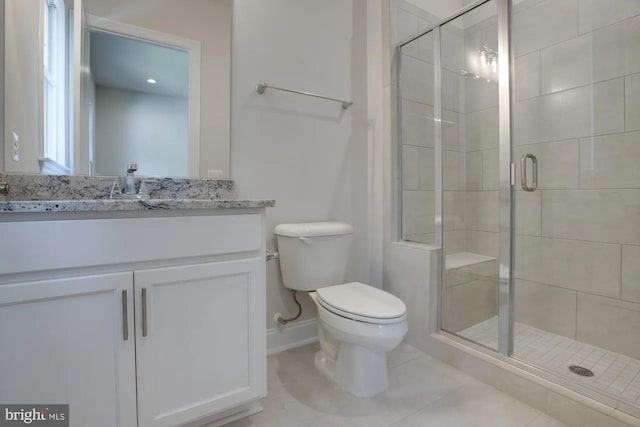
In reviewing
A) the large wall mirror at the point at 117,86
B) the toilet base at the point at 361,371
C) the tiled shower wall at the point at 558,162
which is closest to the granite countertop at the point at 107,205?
the large wall mirror at the point at 117,86

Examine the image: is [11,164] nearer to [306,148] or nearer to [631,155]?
[306,148]

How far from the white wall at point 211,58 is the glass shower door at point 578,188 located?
4.84 feet

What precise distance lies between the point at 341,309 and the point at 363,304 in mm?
100

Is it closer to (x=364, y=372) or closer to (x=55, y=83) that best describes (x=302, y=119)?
(x=55, y=83)

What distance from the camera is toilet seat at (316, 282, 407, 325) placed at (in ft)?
4.10

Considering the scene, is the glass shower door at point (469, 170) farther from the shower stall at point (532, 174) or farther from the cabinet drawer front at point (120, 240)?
the cabinet drawer front at point (120, 240)

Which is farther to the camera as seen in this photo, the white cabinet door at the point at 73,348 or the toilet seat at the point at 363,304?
the toilet seat at the point at 363,304

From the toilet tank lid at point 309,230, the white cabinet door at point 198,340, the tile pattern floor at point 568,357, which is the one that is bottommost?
the tile pattern floor at point 568,357

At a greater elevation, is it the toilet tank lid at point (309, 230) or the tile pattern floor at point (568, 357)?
the toilet tank lid at point (309, 230)

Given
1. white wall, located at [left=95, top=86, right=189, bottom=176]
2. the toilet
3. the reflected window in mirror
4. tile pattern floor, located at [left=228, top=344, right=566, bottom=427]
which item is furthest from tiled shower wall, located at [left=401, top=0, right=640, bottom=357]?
the reflected window in mirror

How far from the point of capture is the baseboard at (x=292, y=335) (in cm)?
177

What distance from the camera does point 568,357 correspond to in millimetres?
1653

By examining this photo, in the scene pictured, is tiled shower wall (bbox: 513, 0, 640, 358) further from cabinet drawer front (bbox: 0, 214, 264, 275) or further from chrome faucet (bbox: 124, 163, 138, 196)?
chrome faucet (bbox: 124, 163, 138, 196)

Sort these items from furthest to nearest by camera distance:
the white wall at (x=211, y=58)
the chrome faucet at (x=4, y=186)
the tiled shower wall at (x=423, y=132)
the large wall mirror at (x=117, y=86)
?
the tiled shower wall at (x=423, y=132) < the white wall at (x=211, y=58) < the large wall mirror at (x=117, y=86) < the chrome faucet at (x=4, y=186)
